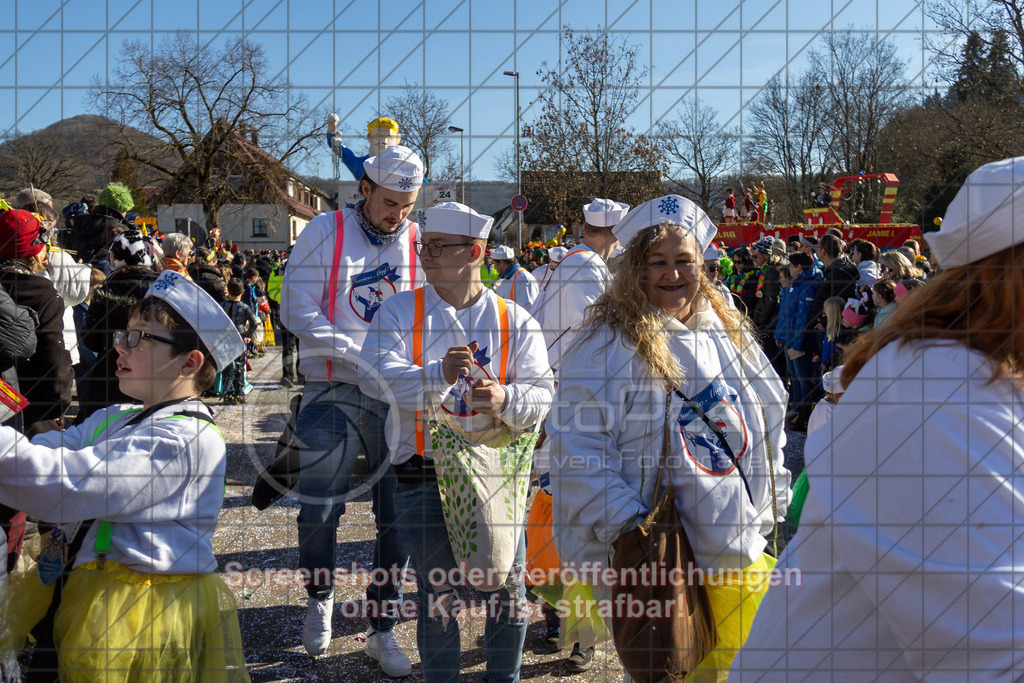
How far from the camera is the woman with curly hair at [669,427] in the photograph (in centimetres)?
194

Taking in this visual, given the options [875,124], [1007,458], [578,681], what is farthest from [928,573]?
[578,681]

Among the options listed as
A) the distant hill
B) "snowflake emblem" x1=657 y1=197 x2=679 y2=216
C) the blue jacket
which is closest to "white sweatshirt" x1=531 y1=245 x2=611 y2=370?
the blue jacket

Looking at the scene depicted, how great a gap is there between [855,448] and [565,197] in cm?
116

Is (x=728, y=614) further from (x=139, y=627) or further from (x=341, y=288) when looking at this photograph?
(x=341, y=288)

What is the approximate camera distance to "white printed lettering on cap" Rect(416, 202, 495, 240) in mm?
2543

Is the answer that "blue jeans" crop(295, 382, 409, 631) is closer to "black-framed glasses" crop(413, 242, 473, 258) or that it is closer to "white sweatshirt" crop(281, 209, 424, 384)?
"white sweatshirt" crop(281, 209, 424, 384)

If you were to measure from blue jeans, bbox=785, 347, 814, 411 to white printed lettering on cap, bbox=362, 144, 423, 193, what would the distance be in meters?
3.63

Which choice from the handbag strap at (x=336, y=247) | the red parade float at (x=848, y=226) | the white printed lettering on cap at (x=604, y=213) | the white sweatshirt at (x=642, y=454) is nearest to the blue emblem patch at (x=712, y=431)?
the white sweatshirt at (x=642, y=454)

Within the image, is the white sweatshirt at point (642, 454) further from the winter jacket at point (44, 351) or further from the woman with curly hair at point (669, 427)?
the winter jacket at point (44, 351)

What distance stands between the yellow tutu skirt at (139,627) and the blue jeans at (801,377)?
14.8 feet

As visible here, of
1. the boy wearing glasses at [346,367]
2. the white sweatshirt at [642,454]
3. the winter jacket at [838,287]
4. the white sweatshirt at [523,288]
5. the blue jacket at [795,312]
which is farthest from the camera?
the white sweatshirt at [523,288]

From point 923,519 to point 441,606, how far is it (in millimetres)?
1485

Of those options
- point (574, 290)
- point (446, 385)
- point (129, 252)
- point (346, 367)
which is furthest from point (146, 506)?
point (574, 290)

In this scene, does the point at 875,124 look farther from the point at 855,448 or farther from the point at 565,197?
the point at 855,448
